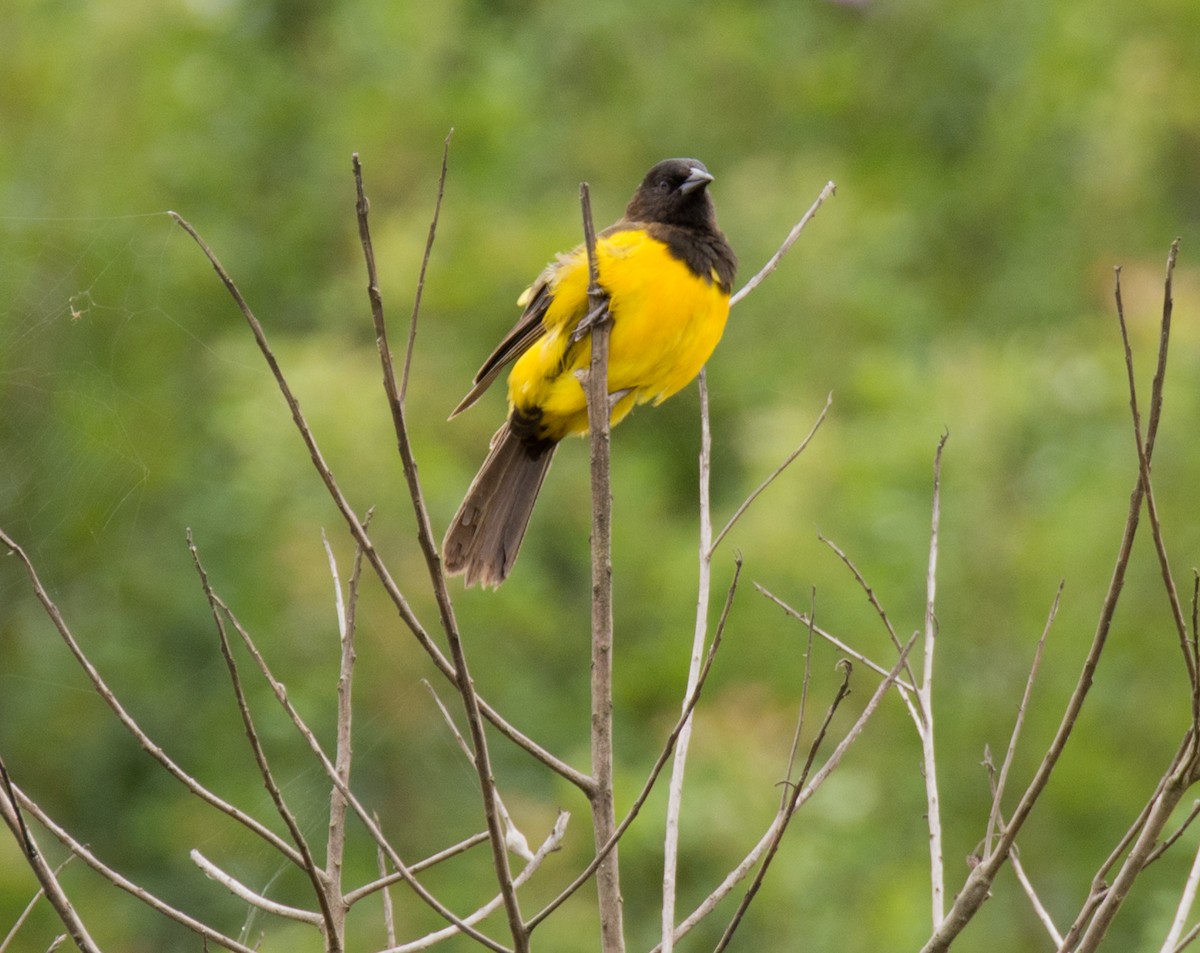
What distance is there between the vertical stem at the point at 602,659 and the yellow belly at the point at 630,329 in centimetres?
121

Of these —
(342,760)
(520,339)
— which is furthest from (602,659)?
(520,339)

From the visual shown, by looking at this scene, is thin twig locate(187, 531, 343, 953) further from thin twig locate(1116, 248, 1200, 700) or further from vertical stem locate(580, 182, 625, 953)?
thin twig locate(1116, 248, 1200, 700)

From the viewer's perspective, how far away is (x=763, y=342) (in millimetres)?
10938

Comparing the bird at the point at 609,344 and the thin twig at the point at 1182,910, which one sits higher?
the bird at the point at 609,344

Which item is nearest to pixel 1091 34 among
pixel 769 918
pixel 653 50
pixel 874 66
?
pixel 874 66

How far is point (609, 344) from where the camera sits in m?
3.65

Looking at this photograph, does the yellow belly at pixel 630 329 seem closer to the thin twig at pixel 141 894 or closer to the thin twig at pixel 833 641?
the thin twig at pixel 833 641

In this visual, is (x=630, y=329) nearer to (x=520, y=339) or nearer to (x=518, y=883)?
(x=520, y=339)

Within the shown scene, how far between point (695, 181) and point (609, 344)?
1.63 feet

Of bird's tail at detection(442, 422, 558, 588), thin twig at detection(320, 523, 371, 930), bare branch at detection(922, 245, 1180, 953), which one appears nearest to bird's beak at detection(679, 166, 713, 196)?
bird's tail at detection(442, 422, 558, 588)

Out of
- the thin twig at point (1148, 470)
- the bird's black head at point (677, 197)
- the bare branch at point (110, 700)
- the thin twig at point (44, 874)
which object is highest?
the bird's black head at point (677, 197)

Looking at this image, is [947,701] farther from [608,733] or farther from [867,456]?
[608,733]

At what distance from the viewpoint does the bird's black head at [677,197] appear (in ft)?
12.8

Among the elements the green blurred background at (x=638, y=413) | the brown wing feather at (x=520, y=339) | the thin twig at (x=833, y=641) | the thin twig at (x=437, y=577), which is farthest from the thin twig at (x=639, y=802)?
the green blurred background at (x=638, y=413)
